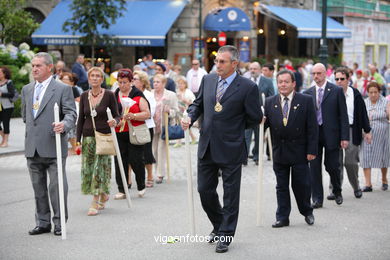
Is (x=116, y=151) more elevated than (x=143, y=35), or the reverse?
(x=143, y=35)

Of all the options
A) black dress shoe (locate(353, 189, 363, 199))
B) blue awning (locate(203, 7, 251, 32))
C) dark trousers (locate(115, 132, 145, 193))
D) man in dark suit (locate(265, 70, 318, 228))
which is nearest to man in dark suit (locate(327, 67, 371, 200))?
black dress shoe (locate(353, 189, 363, 199))

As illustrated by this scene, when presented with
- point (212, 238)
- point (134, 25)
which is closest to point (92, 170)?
point (212, 238)

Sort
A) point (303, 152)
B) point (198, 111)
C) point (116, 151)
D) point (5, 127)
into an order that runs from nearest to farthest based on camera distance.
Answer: point (198, 111) → point (303, 152) → point (116, 151) → point (5, 127)

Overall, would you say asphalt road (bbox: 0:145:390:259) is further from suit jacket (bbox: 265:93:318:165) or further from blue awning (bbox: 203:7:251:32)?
blue awning (bbox: 203:7:251:32)

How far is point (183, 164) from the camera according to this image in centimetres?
1456

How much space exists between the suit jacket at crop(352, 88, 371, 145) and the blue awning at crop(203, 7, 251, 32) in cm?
2007

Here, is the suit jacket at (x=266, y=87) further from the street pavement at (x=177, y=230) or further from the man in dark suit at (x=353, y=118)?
the man in dark suit at (x=353, y=118)

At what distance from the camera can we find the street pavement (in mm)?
7426

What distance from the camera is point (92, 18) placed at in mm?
27812

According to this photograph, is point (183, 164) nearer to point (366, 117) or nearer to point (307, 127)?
point (366, 117)

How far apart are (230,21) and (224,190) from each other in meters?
23.6

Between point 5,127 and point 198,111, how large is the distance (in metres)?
9.72

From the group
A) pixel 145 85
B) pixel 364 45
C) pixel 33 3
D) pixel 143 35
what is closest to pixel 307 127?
pixel 145 85

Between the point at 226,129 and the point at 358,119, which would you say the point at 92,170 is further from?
the point at 358,119
